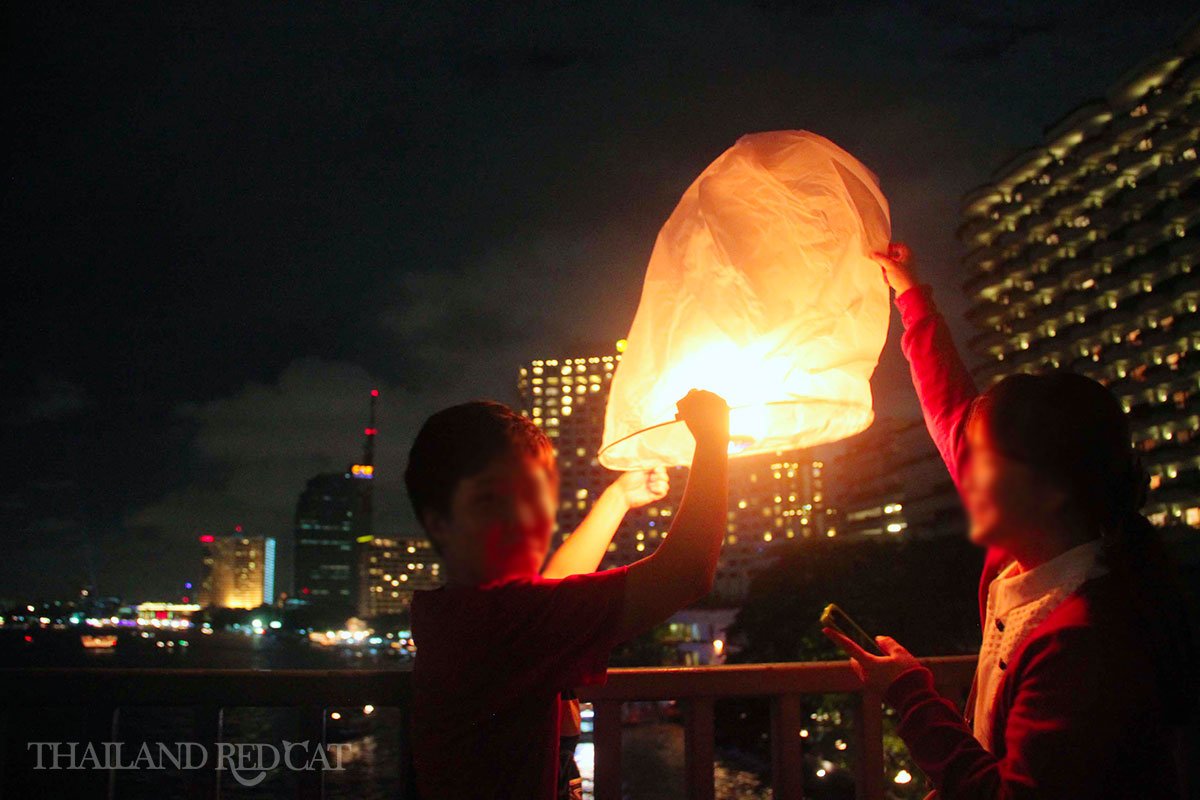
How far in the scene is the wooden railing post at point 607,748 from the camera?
2150 mm

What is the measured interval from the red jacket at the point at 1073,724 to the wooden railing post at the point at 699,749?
3.39 ft

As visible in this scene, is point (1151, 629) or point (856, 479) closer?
point (1151, 629)

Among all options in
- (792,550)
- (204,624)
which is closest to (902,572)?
(792,550)

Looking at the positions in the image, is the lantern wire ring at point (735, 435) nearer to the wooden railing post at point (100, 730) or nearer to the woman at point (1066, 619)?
the woman at point (1066, 619)

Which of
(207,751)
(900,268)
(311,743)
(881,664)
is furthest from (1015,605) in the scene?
(207,751)

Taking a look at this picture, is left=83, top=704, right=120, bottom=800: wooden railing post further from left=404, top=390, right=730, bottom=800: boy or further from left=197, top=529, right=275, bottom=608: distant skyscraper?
left=197, top=529, right=275, bottom=608: distant skyscraper

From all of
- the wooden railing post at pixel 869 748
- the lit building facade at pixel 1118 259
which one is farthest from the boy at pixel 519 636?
the lit building facade at pixel 1118 259

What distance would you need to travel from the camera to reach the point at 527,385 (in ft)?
6.88

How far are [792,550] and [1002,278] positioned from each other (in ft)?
107

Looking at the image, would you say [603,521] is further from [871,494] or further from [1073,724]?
[871,494]

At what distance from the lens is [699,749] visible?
2.23 m

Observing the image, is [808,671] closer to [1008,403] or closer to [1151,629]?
[1151,629]

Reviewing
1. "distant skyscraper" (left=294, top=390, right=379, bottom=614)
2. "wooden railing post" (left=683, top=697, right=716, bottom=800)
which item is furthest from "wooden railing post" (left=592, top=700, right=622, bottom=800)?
"distant skyscraper" (left=294, top=390, right=379, bottom=614)

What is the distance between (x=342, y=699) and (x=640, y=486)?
3.36 ft
